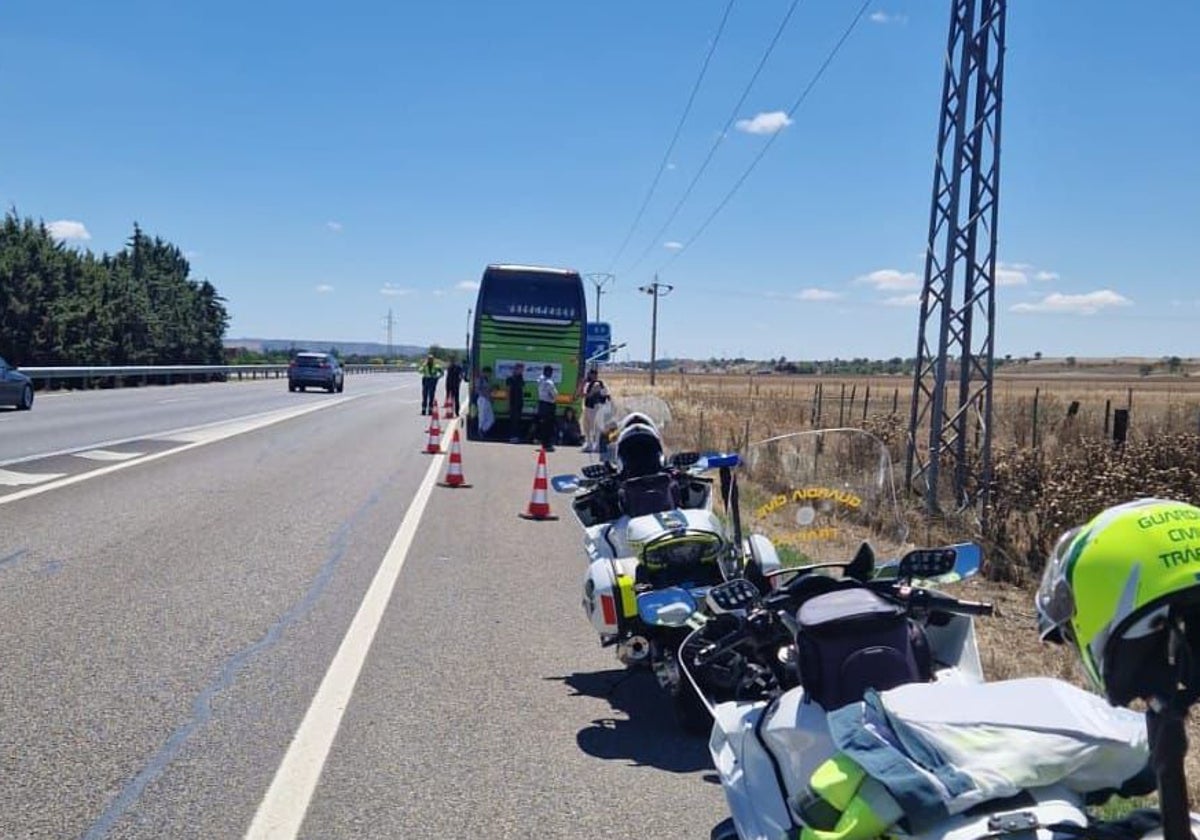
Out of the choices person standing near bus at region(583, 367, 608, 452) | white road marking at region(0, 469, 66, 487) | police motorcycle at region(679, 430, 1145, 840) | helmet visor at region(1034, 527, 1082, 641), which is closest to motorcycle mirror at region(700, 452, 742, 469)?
police motorcycle at region(679, 430, 1145, 840)

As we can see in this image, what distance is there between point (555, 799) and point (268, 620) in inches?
137

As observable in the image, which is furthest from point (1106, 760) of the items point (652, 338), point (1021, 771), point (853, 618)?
point (652, 338)

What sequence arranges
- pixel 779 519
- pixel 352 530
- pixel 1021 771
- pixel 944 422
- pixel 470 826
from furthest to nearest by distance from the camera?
pixel 944 422, pixel 352 530, pixel 779 519, pixel 470 826, pixel 1021 771

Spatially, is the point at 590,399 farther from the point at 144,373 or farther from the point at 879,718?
the point at 144,373

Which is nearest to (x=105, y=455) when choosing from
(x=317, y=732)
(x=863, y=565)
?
(x=317, y=732)

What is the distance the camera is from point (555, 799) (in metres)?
4.66

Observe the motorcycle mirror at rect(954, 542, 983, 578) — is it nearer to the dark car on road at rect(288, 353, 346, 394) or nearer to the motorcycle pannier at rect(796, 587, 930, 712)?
the motorcycle pannier at rect(796, 587, 930, 712)

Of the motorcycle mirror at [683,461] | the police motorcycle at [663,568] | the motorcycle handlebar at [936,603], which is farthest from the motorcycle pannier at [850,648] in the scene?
the motorcycle mirror at [683,461]

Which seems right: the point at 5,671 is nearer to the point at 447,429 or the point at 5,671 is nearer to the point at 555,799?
the point at 555,799

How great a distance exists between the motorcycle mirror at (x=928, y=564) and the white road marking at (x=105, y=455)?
1520 cm

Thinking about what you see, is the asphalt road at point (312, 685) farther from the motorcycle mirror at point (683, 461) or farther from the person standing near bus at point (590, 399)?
the person standing near bus at point (590, 399)

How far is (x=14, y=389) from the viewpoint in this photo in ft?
88.2

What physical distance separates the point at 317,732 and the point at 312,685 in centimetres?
79

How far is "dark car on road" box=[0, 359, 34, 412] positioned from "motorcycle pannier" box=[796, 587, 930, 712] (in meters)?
27.3
